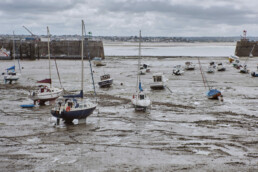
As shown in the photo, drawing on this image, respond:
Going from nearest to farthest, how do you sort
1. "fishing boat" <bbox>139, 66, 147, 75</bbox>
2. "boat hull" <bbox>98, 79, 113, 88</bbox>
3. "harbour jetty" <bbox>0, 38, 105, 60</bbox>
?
"boat hull" <bbox>98, 79, 113, 88</bbox>, "fishing boat" <bbox>139, 66, 147, 75</bbox>, "harbour jetty" <bbox>0, 38, 105, 60</bbox>

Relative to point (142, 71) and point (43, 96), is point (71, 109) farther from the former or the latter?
point (142, 71)

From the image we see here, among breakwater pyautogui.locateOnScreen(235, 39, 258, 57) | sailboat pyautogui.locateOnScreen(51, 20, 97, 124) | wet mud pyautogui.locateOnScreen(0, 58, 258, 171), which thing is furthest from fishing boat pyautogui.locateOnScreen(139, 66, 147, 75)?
breakwater pyautogui.locateOnScreen(235, 39, 258, 57)

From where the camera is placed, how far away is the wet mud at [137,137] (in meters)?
17.5

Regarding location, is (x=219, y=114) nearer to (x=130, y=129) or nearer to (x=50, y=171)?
(x=130, y=129)

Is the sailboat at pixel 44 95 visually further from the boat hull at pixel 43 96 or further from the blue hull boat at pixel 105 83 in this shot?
the blue hull boat at pixel 105 83

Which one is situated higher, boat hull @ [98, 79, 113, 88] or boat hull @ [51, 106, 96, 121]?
boat hull @ [98, 79, 113, 88]

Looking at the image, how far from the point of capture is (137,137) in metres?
22.4

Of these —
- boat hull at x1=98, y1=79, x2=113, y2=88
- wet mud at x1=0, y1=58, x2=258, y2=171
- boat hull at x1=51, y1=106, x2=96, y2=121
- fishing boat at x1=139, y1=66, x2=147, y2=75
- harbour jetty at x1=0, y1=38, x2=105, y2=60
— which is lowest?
wet mud at x1=0, y1=58, x2=258, y2=171

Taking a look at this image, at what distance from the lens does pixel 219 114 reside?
29.7 metres

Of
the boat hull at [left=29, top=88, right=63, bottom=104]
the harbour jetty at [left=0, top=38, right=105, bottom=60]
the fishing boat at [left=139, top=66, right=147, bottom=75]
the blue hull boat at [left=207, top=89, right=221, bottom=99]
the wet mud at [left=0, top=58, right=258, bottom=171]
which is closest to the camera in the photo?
the wet mud at [left=0, top=58, right=258, bottom=171]

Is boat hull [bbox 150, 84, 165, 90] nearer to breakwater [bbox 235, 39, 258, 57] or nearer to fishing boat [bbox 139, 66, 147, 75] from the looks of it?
fishing boat [bbox 139, 66, 147, 75]

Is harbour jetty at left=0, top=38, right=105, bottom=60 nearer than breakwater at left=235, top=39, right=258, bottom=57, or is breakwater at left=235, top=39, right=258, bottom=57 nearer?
harbour jetty at left=0, top=38, right=105, bottom=60

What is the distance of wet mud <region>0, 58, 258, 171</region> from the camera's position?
689 inches

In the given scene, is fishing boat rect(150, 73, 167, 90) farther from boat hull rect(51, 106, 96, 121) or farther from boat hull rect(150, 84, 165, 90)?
boat hull rect(51, 106, 96, 121)
